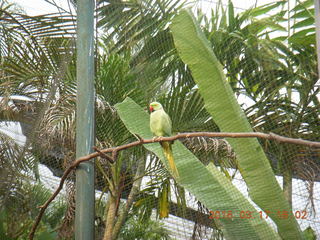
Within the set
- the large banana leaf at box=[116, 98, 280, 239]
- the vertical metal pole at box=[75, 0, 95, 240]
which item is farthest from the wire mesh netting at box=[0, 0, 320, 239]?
the vertical metal pole at box=[75, 0, 95, 240]

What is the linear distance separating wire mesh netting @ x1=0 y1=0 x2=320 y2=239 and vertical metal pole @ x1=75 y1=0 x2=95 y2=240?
147mm

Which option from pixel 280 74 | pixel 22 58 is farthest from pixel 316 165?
pixel 22 58

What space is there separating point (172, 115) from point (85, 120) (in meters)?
0.63

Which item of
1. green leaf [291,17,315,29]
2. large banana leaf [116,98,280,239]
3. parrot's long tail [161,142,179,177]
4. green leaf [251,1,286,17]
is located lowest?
large banana leaf [116,98,280,239]

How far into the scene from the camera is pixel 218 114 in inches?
80.4

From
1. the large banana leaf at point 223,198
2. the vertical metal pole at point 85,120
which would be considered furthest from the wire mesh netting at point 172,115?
the vertical metal pole at point 85,120

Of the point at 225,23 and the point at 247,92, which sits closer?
the point at 247,92

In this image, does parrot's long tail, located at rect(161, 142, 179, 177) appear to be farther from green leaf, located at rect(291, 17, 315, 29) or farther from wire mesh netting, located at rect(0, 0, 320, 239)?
green leaf, located at rect(291, 17, 315, 29)

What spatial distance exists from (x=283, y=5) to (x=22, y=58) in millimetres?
1498

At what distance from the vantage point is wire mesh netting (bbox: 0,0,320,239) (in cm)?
203

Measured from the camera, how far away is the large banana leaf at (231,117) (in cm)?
196

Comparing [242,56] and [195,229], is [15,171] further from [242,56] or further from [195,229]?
[242,56]

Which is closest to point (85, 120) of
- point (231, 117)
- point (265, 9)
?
point (231, 117)

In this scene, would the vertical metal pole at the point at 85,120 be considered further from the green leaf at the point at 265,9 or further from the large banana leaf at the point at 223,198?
the green leaf at the point at 265,9
